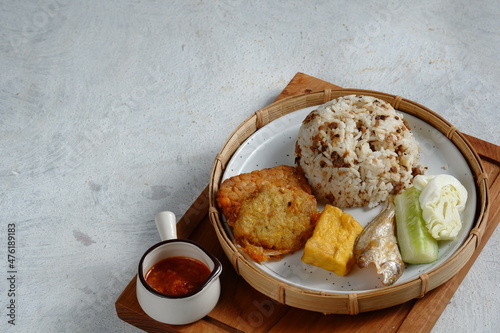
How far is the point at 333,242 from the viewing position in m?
3.68

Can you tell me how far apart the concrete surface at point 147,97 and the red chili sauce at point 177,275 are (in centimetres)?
71

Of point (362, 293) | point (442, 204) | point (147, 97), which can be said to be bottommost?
point (147, 97)

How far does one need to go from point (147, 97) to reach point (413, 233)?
2.62 metres

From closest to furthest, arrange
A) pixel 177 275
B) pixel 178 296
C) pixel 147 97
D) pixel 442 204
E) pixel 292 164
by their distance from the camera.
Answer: pixel 178 296 → pixel 177 275 → pixel 442 204 → pixel 292 164 → pixel 147 97

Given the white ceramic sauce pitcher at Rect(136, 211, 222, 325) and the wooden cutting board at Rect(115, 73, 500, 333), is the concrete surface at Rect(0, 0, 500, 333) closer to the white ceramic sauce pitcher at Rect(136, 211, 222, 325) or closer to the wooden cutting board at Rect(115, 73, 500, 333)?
the wooden cutting board at Rect(115, 73, 500, 333)

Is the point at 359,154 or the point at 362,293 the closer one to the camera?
the point at 362,293

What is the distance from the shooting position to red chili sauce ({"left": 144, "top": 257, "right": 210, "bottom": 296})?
3.56 metres

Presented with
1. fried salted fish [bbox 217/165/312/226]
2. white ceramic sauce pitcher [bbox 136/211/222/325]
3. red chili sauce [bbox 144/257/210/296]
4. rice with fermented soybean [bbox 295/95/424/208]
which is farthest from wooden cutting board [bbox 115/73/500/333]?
rice with fermented soybean [bbox 295/95/424/208]

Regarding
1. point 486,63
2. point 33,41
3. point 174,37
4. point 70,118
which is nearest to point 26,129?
point 70,118

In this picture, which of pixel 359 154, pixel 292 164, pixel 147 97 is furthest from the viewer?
pixel 147 97

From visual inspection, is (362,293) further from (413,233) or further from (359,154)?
(359,154)

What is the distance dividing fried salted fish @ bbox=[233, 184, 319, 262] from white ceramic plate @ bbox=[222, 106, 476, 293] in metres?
0.06

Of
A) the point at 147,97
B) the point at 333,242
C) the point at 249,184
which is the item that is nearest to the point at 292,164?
the point at 249,184

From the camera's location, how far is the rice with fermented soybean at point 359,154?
155 inches
